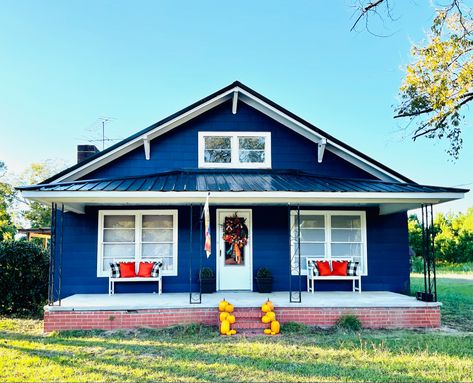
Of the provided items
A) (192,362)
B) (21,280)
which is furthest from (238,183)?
(21,280)

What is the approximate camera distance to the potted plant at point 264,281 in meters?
9.67

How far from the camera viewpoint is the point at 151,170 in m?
10.6

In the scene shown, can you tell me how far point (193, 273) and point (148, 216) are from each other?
72.6 inches

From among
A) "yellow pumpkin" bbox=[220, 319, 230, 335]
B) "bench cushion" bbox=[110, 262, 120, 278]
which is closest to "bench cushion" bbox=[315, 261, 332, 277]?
"yellow pumpkin" bbox=[220, 319, 230, 335]

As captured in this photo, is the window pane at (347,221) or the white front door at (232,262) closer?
the white front door at (232,262)

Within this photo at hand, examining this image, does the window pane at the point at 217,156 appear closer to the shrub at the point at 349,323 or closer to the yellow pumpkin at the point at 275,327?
the yellow pumpkin at the point at 275,327

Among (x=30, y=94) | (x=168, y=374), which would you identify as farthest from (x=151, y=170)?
(x=30, y=94)

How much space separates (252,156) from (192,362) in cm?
635

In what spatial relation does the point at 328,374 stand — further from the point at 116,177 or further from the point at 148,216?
the point at 116,177

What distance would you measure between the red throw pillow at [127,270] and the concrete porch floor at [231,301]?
0.48 meters

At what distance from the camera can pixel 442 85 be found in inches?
454

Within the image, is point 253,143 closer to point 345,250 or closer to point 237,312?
point 345,250

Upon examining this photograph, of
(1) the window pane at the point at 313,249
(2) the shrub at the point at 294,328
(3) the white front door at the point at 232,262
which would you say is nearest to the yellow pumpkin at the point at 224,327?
(2) the shrub at the point at 294,328

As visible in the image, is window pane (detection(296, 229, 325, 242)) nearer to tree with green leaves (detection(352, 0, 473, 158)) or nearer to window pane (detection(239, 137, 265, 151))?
window pane (detection(239, 137, 265, 151))
